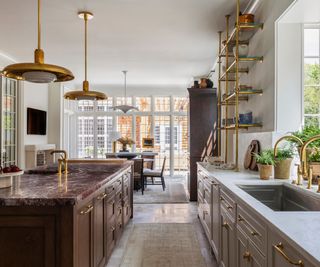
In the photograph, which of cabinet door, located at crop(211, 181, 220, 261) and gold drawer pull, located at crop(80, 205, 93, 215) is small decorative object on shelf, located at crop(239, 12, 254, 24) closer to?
cabinet door, located at crop(211, 181, 220, 261)

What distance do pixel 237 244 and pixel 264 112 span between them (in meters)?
1.67

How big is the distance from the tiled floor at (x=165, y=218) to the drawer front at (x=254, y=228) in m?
1.41

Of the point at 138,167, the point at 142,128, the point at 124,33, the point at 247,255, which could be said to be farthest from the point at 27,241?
the point at 142,128

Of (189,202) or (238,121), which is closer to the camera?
(238,121)

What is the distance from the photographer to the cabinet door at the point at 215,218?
2.76 metres

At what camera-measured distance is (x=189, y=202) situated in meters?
5.98

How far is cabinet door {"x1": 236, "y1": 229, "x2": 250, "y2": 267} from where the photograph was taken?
175 centimetres

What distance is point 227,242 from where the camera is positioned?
2338 millimetres

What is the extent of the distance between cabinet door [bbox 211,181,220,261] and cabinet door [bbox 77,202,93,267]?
3.81ft

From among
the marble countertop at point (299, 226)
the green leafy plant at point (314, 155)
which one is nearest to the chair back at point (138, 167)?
the green leafy plant at point (314, 155)

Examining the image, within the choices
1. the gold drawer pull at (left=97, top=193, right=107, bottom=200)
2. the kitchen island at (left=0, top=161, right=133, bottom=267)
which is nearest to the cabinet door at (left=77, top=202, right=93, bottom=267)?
the kitchen island at (left=0, top=161, right=133, bottom=267)

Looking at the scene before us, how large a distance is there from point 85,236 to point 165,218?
2.80 meters

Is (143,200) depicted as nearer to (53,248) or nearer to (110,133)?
(110,133)

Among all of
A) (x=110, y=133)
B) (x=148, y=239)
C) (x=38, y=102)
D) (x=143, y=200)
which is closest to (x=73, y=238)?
(x=148, y=239)
